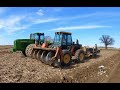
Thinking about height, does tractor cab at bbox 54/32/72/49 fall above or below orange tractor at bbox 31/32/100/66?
above

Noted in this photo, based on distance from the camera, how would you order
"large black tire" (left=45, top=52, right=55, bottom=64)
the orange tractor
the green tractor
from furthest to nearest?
1. the green tractor
2. "large black tire" (left=45, top=52, right=55, bottom=64)
3. the orange tractor

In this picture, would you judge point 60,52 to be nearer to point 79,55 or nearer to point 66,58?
point 66,58

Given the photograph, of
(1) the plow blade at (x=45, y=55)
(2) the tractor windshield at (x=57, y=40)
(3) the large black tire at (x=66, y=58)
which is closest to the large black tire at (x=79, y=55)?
(3) the large black tire at (x=66, y=58)

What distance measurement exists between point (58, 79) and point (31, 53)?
19.4ft

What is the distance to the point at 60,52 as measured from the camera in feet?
36.6

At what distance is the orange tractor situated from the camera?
438 inches

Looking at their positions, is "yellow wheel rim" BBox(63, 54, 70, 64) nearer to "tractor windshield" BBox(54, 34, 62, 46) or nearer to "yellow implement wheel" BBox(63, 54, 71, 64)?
"yellow implement wheel" BBox(63, 54, 71, 64)

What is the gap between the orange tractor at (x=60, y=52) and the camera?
11133 mm

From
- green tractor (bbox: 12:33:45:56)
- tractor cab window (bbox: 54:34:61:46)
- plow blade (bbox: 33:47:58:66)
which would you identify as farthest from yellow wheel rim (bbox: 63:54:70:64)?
green tractor (bbox: 12:33:45:56)

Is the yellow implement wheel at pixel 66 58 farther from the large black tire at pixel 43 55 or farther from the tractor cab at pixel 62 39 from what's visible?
the large black tire at pixel 43 55
